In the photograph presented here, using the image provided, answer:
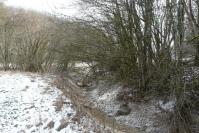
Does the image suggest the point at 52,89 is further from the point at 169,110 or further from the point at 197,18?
the point at 197,18

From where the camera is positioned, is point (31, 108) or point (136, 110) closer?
point (31, 108)

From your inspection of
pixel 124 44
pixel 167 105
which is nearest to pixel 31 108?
pixel 167 105

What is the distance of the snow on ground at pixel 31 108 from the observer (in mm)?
10320

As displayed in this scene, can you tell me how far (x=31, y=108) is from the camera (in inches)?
442

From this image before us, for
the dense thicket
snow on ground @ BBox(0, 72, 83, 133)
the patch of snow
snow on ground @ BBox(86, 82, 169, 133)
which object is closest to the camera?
snow on ground @ BBox(0, 72, 83, 133)

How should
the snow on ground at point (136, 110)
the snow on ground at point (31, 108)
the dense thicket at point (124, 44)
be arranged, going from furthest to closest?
1. the snow on ground at point (136, 110)
2. the dense thicket at point (124, 44)
3. the snow on ground at point (31, 108)

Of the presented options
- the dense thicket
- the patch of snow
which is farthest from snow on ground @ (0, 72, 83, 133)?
the patch of snow

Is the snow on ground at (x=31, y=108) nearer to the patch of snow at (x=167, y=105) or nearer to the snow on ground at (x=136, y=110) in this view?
the snow on ground at (x=136, y=110)

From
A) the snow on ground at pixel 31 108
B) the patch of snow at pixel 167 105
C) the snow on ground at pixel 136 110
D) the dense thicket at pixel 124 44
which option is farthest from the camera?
the snow on ground at pixel 136 110

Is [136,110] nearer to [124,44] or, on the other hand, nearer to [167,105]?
[167,105]

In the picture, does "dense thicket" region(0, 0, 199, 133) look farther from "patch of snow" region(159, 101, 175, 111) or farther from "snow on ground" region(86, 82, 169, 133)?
"snow on ground" region(86, 82, 169, 133)

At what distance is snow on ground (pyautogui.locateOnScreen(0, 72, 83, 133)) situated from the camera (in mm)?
10320

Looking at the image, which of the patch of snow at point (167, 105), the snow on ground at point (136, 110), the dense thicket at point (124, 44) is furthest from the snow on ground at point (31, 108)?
the patch of snow at point (167, 105)

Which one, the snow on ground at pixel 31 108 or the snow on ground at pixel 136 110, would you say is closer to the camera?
the snow on ground at pixel 31 108
